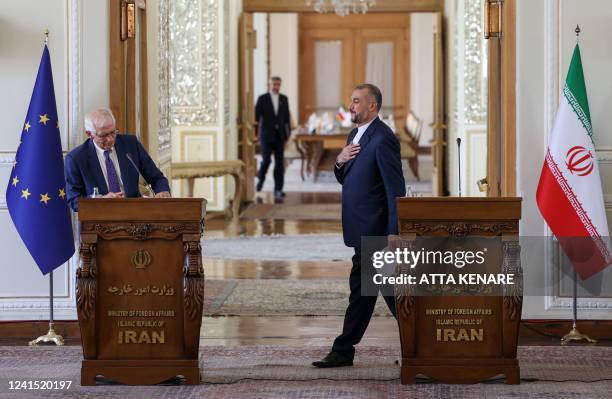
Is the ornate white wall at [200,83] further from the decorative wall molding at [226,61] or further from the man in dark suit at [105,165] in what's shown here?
the man in dark suit at [105,165]

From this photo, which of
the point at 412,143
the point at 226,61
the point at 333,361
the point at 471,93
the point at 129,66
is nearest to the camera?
the point at 333,361

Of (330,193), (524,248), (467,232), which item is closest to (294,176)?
(330,193)

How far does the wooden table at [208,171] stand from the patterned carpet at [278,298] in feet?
11.4

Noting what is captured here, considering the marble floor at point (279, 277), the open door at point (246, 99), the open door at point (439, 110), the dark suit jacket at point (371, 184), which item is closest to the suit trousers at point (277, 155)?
the marble floor at point (279, 277)

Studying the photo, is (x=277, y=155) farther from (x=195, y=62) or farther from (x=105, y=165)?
(x=105, y=165)

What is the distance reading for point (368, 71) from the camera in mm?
26156

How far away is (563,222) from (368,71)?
19.2 meters

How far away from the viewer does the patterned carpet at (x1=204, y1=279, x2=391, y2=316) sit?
8547 mm

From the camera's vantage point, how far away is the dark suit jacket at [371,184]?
20.9 feet

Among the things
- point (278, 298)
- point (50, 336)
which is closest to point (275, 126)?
point (278, 298)

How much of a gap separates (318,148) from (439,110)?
4620mm

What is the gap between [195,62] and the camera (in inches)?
570

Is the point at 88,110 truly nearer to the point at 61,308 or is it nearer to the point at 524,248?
the point at 61,308

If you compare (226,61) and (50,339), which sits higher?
(226,61)
